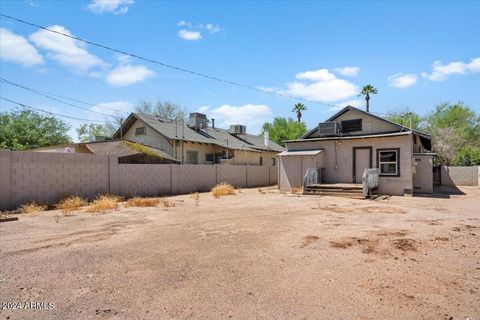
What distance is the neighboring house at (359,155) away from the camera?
16516mm

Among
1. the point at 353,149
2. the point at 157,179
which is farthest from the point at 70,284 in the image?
the point at 353,149

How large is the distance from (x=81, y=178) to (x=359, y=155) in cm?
1432

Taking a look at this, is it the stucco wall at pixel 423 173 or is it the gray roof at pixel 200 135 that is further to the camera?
the gray roof at pixel 200 135

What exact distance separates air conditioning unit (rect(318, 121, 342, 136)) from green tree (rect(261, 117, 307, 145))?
24.5 metres

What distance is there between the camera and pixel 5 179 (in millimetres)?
10812

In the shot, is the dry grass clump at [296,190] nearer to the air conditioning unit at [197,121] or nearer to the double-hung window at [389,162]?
the double-hung window at [389,162]

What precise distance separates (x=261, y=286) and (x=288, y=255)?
151 cm

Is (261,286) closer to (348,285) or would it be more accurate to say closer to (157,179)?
(348,285)

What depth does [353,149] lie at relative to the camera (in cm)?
1819

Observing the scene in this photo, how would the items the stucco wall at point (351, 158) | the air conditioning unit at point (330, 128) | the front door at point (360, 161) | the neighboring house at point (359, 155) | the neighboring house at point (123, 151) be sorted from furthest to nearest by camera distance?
the neighboring house at point (123, 151)
the air conditioning unit at point (330, 128)
the front door at point (360, 161)
the neighboring house at point (359, 155)
the stucco wall at point (351, 158)

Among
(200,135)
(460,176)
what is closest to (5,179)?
(200,135)

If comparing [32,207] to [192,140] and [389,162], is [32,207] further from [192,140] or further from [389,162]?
[389,162]

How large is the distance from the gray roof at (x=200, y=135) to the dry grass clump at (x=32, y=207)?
12.4 meters

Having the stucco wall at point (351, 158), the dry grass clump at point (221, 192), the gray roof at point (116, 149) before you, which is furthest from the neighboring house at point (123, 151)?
the stucco wall at point (351, 158)
